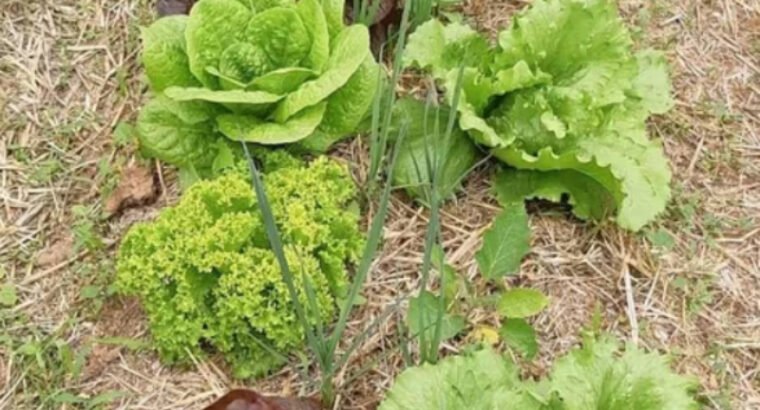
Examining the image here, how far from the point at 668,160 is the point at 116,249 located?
4.25 ft

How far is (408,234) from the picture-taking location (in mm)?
2531

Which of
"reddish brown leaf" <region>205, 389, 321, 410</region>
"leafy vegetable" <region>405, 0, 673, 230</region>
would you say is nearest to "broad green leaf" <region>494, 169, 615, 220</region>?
"leafy vegetable" <region>405, 0, 673, 230</region>

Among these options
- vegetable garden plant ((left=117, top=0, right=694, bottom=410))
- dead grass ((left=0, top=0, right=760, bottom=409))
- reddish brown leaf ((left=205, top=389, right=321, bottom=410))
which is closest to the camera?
reddish brown leaf ((left=205, top=389, right=321, bottom=410))

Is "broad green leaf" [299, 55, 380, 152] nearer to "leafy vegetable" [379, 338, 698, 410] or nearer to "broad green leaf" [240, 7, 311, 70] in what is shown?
"broad green leaf" [240, 7, 311, 70]

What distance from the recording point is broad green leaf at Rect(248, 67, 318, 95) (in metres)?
2.45

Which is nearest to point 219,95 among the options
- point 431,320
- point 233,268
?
point 233,268

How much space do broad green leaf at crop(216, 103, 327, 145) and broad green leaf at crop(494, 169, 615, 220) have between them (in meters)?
0.45

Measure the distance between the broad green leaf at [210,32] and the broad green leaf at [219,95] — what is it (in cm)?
8

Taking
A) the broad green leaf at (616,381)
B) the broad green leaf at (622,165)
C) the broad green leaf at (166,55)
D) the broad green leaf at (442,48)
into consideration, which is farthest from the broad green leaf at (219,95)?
the broad green leaf at (616,381)

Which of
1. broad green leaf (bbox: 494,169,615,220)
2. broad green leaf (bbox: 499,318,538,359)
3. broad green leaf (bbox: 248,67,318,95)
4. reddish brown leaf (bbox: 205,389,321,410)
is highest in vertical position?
broad green leaf (bbox: 248,67,318,95)

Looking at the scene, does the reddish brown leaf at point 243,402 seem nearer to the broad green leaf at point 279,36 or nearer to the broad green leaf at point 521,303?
the broad green leaf at point 521,303

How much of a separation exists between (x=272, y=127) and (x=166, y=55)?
29 centimetres

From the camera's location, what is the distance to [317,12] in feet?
8.26

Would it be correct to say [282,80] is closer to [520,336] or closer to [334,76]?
[334,76]
